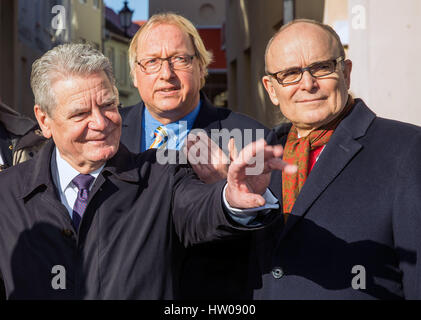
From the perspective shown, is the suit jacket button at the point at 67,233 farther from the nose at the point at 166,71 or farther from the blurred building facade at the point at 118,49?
the blurred building facade at the point at 118,49

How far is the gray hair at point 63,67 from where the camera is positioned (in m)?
2.45

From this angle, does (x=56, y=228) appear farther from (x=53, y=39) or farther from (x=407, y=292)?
(x=53, y=39)

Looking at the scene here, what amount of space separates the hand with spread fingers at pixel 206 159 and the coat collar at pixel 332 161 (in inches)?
13.4

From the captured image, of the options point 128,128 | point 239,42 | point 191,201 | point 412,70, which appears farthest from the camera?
point 239,42

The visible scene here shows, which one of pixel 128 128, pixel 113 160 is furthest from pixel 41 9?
pixel 113 160

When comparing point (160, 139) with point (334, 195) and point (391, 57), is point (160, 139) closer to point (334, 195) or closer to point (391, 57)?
point (334, 195)

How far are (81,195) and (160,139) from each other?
3.18 feet

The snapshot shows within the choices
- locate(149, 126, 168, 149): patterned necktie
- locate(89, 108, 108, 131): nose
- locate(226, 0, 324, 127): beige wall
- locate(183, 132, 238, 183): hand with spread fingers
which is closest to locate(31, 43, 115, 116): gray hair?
locate(89, 108, 108, 131): nose

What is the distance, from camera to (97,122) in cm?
246

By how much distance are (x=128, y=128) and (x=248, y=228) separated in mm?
1480

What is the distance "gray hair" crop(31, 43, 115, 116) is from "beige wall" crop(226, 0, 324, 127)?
5.31 m

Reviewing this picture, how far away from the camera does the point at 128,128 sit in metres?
3.49

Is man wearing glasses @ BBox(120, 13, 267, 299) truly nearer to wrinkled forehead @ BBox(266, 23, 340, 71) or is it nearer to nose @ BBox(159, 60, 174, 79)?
nose @ BBox(159, 60, 174, 79)

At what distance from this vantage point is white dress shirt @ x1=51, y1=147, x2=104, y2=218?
2488 mm
